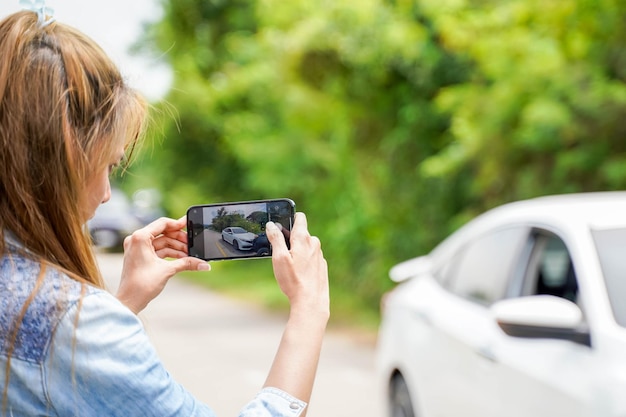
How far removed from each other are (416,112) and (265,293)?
19.7 ft

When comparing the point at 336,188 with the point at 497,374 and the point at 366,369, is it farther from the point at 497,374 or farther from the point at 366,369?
the point at 497,374

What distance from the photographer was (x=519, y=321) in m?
3.75

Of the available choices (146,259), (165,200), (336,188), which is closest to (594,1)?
(146,259)

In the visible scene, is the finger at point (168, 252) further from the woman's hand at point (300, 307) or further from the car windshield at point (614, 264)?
the car windshield at point (614, 264)

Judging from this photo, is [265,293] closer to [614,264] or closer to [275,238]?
[614,264]

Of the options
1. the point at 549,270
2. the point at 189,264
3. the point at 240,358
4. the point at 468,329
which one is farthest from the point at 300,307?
the point at 240,358

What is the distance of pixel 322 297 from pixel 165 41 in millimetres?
26049

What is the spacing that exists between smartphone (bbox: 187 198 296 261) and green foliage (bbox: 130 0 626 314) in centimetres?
103

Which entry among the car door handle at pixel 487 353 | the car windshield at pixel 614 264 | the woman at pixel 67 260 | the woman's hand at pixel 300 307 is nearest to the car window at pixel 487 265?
the car door handle at pixel 487 353

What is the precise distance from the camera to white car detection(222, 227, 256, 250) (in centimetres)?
217

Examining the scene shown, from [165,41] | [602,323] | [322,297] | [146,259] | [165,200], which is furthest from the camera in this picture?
[165,200]

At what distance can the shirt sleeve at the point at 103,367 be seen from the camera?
4.82 feet

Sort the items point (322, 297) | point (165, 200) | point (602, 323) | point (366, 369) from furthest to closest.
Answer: point (165, 200)
point (366, 369)
point (602, 323)
point (322, 297)

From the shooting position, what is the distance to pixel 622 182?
27.2ft
